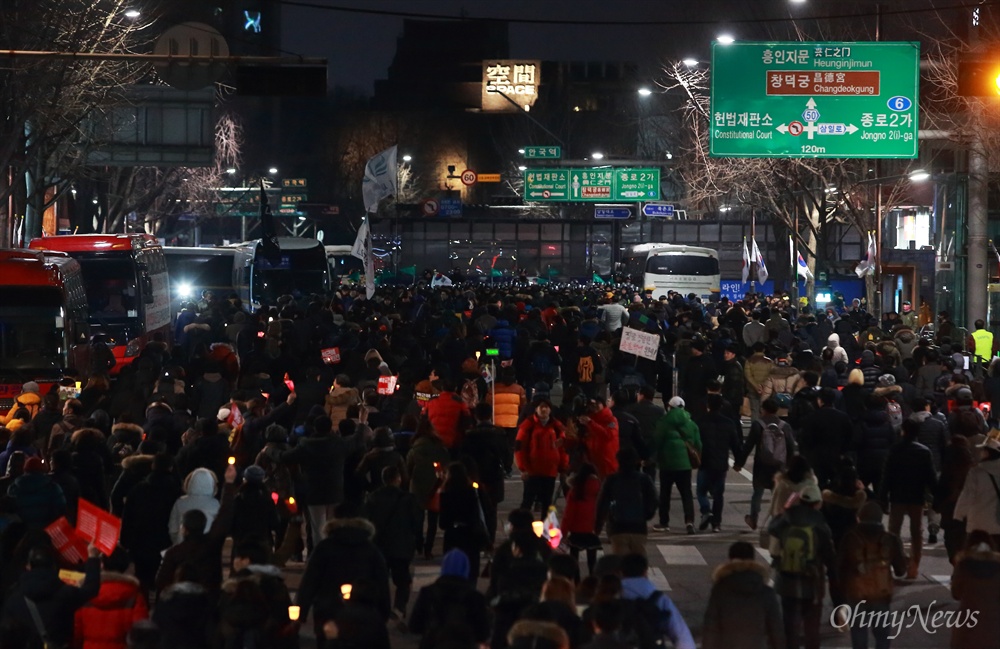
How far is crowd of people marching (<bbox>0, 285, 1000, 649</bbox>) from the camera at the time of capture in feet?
27.8

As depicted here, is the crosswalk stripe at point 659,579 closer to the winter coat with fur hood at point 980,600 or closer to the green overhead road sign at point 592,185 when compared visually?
the winter coat with fur hood at point 980,600

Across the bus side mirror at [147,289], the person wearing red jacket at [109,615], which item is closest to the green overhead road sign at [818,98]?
the bus side mirror at [147,289]

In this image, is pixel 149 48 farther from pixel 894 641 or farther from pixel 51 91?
pixel 894 641

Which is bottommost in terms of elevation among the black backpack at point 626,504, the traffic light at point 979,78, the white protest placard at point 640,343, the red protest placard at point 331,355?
the black backpack at point 626,504

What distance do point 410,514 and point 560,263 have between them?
6153 cm

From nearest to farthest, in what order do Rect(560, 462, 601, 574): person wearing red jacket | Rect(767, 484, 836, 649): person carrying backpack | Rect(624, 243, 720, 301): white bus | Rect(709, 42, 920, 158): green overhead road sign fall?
Rect(767, 484, 836, 649): person carrying backpack < Rect(560, 462, 601, 574): person wearing red jacket < Rect(709, 42, 920, 158): green overhead road sign < Rect(624, 243, 720, 301): white bus

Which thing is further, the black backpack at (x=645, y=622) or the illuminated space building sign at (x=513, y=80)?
the illuminated space building sign at (x=513, y=80)

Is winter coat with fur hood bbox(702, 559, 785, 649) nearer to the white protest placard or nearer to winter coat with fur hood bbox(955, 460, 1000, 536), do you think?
winter coat with fur hood bbox(955, 460, 1000, 536)

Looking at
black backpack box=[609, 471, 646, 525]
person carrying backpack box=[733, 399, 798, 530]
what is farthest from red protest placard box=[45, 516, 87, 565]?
person carrying backpack box=[733, 399, 798, 530]

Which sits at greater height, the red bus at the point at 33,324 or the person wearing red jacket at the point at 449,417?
the red bus at the point at 33,324

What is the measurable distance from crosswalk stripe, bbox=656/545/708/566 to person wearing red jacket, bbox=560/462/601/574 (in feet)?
5.87

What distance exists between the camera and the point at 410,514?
1147 cm

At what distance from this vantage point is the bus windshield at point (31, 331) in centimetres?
2270

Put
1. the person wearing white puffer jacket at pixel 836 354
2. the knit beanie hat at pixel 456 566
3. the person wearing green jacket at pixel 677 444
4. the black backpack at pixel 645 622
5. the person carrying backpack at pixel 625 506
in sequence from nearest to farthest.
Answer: the black backpack at pixel 645 622, the knit beanie hat at pixel 456 566, the person carrying backpack at pixel 625 506, the person wearing green jacket at pixel 677 444, the person wearing white puffer jacket at pixel 836 354
